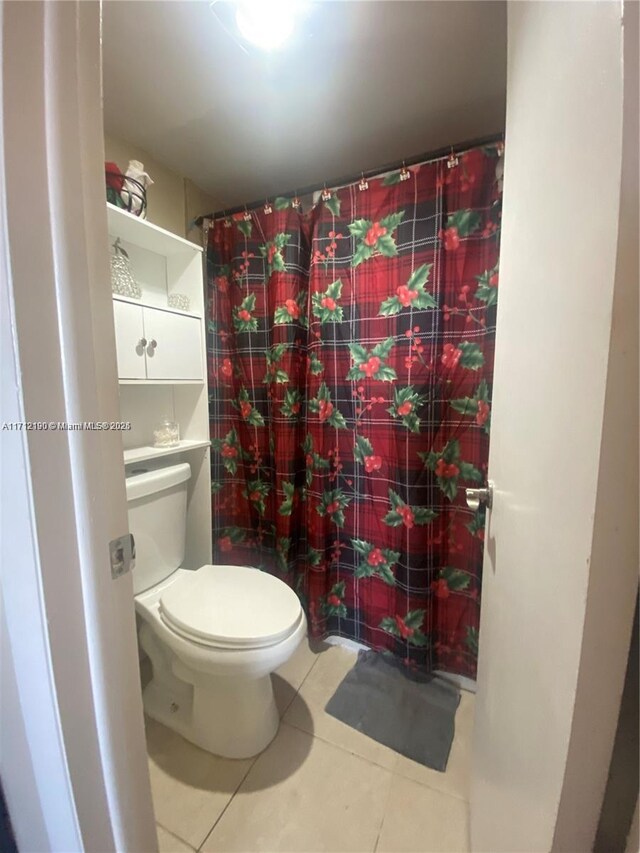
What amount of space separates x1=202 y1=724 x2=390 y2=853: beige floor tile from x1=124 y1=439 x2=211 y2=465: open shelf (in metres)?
1.04

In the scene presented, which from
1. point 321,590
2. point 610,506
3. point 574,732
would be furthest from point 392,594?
point 610,506

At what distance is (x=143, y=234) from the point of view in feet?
3.96

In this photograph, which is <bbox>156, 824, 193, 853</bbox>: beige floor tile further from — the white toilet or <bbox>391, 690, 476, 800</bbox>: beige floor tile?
<bbox>391, 690, 476, 800</bbox>: beige floor tile

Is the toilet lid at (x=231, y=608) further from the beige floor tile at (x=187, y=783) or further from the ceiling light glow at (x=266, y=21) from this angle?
the ceiling light glow at (x=266, y=21)

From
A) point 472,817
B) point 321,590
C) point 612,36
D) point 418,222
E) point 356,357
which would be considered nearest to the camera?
point 612,36

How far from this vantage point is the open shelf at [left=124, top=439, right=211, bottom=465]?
1.19m

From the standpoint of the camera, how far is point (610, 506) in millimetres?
290

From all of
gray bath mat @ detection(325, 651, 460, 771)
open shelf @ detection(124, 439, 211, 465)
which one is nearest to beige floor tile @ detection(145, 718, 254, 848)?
gray bath mat @ detection(325, 651, 460, 771)

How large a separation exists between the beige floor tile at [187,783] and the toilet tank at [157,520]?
1.62 feet

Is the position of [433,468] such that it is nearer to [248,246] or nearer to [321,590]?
[321,590]

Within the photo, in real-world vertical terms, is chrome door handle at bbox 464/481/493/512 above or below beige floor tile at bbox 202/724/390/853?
above

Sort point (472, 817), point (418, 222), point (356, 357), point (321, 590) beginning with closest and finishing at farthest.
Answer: point (472, 817) < point (418, 222) < point (356, 357) < point (321, 590)

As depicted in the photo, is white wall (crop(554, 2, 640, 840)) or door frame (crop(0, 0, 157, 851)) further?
door frame (crop(0, 0, 157, 851))

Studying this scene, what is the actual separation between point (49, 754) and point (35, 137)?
839 millimetres
